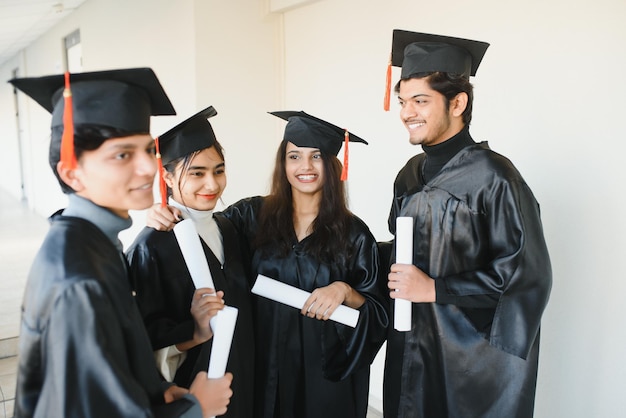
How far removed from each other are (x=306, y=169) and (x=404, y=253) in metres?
0.58

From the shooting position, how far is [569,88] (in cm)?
234

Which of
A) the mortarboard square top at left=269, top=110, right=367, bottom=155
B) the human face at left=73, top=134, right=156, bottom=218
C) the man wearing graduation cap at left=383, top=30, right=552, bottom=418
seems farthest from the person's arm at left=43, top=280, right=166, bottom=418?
the mortarboard square top at left=269, top=110, right=367, bottom=155

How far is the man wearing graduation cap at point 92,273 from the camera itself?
0.92 m

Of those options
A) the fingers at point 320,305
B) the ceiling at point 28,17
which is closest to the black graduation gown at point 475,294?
the fingers at point 320,305

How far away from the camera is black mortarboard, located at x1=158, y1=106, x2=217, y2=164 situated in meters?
1.83

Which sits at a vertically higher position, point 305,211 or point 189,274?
point 305,211

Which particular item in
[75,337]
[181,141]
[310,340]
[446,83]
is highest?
[446,83]

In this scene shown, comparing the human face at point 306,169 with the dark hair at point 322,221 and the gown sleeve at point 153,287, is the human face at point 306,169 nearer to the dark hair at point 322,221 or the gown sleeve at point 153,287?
the dark hair at point 322,221

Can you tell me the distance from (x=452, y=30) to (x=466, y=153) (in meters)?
1.30

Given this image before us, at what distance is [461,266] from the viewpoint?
186cm

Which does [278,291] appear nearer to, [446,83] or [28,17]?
[446,83]

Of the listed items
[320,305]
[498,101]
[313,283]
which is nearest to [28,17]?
[498,101]

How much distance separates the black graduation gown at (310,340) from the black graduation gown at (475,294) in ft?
0.60

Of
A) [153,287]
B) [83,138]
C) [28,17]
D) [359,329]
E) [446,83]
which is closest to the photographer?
[83,138]
